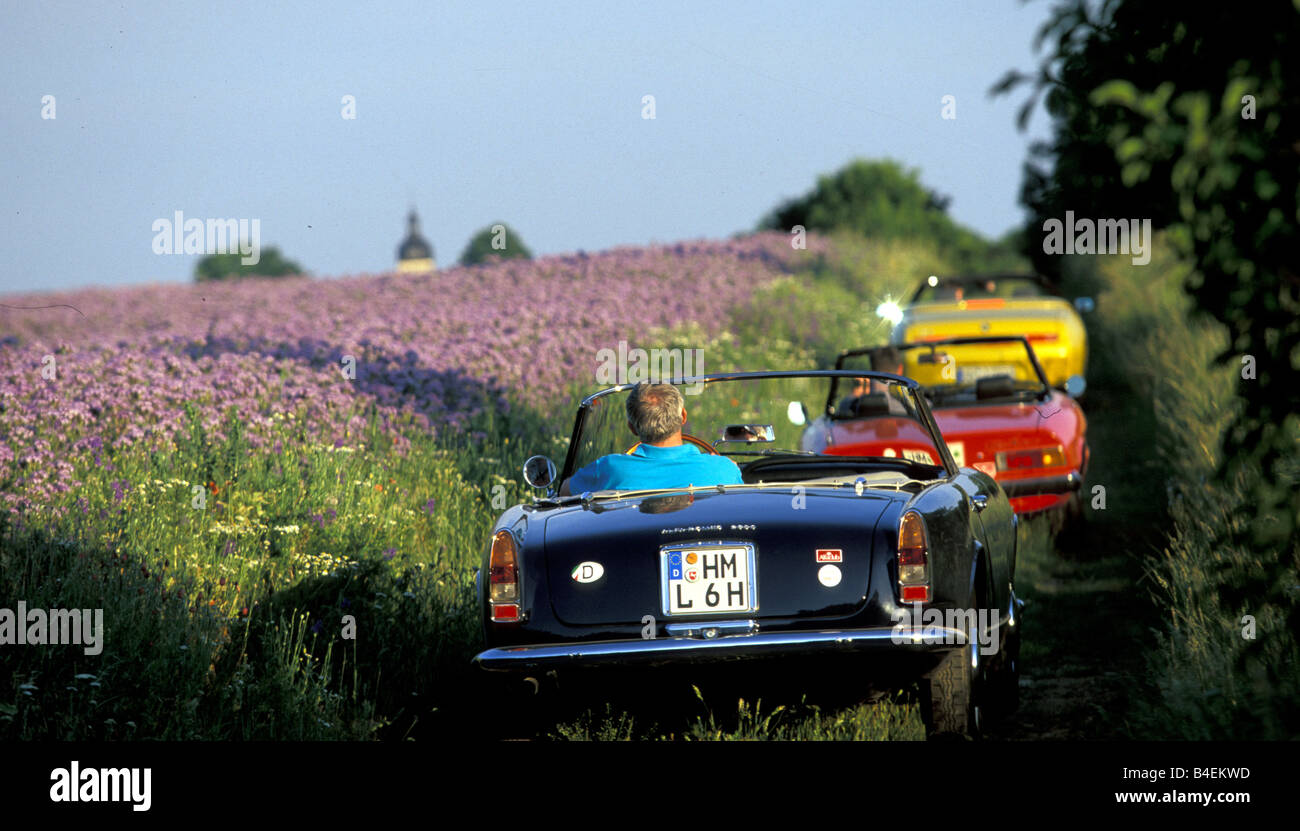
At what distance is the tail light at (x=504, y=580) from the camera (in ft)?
19.9

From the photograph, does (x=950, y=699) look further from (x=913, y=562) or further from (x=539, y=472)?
(x=539, y=472)

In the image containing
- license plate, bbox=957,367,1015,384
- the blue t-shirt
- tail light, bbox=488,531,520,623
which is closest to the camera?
tail light, bbox=488,531,520,623

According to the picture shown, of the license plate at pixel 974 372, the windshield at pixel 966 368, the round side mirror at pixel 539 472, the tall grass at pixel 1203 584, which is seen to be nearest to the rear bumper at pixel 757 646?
the tall grass at pixel 1203 584

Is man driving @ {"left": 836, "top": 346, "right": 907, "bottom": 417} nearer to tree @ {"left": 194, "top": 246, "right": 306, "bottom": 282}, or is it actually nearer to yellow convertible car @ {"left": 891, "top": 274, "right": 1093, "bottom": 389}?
yellow convertible car @ {"left": 891, "top": 274, "right": 1093, "bottom": 389}

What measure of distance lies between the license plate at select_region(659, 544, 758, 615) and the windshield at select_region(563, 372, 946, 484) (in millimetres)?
838

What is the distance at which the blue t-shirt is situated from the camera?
22.1 ft

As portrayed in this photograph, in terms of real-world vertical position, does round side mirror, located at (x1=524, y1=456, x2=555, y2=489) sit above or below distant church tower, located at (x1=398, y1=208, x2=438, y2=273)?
below

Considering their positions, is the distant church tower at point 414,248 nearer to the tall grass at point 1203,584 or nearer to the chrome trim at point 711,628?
the tall grass at point 1203,584

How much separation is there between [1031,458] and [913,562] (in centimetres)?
545

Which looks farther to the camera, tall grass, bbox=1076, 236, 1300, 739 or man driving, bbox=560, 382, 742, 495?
man driving, bbox=560, 382, 742, 495

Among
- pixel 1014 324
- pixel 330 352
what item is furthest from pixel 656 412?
pixel 1014 324

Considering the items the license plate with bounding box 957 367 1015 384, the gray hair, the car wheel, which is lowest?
the car wheel

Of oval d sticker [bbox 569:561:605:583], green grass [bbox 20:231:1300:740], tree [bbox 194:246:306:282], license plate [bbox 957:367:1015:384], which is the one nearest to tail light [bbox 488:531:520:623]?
oval d sticker [bbox 569:561:605:583]

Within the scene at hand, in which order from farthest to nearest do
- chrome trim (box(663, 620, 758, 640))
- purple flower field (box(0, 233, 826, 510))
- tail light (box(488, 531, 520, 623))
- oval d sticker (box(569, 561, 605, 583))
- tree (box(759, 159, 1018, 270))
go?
tree (box(759, 159, 1018, 270))
purple flower field (box(0, 233, 826, 510))
tail light (box(488, 531, 520, 623))
oval d sticker (box(569, 561, 605, 583))
chrome trim (box(663, 620, 758, 640))
